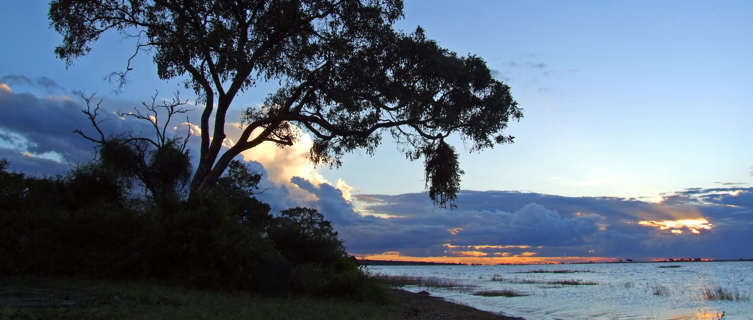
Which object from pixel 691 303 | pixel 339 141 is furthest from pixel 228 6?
pixel 691 303

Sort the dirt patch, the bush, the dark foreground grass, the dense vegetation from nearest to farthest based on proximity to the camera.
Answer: the dark foreground grass < the dirt patch < the dense vegetation < the bush

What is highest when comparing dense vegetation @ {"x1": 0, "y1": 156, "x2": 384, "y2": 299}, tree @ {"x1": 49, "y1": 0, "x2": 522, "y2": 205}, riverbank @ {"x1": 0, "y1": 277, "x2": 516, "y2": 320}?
tree @ {"x1": 49, "y1": 0, "x2": 522, "y2": 205}

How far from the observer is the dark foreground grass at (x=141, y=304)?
9273 millimetres

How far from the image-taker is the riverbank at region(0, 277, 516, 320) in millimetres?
9289

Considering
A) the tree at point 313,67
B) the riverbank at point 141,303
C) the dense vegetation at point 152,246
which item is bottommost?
the riverbank at point 141,303

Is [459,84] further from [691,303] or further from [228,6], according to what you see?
[691,303]

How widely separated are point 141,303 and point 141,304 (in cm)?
15

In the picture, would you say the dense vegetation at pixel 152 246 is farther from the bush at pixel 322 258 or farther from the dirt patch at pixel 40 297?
the dirt patch at pixel 40 297

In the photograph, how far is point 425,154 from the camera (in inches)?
854

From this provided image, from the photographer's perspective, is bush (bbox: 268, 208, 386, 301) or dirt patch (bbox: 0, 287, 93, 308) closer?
dirt patch (bbox: 0, 287, 93, 308)

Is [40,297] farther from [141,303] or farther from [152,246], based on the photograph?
[152,246]

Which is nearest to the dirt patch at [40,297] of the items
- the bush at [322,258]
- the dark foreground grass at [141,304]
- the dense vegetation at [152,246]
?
the dark foreground grass at [141,304]

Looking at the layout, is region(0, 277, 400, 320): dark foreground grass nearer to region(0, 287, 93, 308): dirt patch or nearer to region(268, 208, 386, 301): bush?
region(0, 287, 93, 308): dirt patch

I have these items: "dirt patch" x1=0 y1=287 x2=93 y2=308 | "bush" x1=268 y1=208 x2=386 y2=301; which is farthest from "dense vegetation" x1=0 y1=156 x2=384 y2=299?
"dirt patch" x1=0 y1=287 x2=93 y2=308
